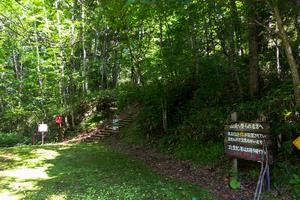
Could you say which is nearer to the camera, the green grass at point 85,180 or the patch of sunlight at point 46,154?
the green grass at point 85,180

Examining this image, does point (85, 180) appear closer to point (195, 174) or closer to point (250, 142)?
point (195, 174)

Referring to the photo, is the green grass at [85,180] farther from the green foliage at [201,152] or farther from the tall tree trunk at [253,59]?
the tall tree trunk at [253,59]

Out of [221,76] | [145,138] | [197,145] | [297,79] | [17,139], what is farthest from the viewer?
[17,139]

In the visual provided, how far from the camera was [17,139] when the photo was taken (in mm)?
15164

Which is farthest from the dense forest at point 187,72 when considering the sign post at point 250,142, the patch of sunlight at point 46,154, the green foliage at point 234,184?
the patch of sunlight at point 46,154

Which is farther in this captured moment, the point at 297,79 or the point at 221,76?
the point at 221,76

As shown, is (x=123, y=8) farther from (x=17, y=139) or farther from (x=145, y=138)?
(x=17, y=139)

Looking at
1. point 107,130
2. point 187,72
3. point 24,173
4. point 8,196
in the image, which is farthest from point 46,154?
point 187,72

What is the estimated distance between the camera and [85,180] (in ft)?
18.1

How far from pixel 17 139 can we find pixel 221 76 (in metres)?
12.0

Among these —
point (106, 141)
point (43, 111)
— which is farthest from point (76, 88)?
point (106, 141)

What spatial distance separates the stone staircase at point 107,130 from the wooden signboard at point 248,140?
26.2ft

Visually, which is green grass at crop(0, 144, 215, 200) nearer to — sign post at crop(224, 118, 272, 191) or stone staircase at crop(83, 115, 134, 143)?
sign post at crop(224, 118, 272, 191)

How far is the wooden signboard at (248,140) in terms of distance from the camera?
466 centimetres
